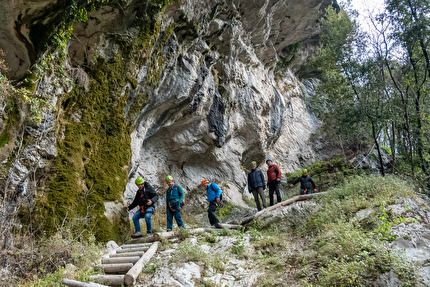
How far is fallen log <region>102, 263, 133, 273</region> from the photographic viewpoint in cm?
540

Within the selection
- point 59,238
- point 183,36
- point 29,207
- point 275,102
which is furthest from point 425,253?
point 275,102

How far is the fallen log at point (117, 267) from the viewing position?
5398mm

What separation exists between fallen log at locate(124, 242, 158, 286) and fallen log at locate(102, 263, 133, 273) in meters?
0.20

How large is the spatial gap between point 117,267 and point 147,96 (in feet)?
21.0

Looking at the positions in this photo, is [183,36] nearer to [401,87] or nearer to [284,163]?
[401,87]

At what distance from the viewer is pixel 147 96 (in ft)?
33.9

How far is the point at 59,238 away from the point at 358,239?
5.84 metres

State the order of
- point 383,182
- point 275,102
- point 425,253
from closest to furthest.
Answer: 1. point 425,253
2. point 383,182
3. point 275,102

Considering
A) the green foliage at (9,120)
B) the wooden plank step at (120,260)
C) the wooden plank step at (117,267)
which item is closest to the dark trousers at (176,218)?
the wooden plank step at (120,260)

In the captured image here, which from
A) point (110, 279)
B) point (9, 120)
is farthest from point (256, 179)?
point (9, 120)

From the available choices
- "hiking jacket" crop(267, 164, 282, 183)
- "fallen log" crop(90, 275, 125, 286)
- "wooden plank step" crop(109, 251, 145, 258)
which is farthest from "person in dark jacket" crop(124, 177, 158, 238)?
"hiking jacket" crop(267, 164, 282, 183)

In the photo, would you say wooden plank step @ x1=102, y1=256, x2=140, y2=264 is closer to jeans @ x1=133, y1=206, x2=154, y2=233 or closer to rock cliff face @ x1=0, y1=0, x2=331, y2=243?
rock cliff face @ x1=0, y1=0, x2=331, y2=243

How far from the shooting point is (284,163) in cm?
2289

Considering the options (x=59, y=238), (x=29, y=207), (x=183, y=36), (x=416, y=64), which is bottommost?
(x=59, y=238)
